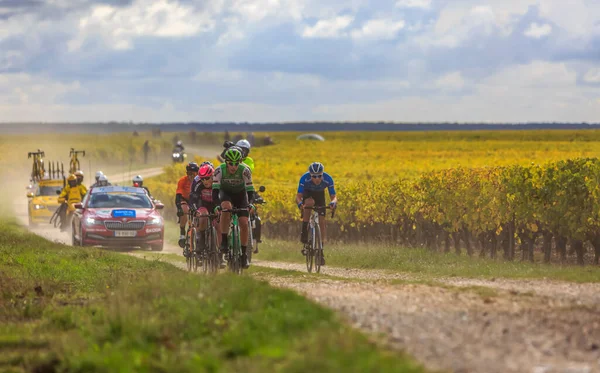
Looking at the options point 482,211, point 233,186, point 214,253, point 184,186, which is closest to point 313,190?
point 184,186

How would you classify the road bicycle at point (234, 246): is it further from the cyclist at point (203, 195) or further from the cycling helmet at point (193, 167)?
the cycling helmet at point (193, 167)

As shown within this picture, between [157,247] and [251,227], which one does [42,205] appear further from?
[251,227]

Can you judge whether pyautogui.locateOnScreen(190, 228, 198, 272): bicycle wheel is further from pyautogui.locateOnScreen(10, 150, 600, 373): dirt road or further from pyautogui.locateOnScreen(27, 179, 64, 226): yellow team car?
pyautogui.locateOnScreen(27, 179, 64, 226): yellow team car

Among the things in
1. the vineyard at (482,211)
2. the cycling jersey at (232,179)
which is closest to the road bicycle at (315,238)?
the cycling jersey at (232,179)

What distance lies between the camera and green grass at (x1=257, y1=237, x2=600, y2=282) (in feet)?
57.8

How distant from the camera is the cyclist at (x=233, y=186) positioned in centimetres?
1580

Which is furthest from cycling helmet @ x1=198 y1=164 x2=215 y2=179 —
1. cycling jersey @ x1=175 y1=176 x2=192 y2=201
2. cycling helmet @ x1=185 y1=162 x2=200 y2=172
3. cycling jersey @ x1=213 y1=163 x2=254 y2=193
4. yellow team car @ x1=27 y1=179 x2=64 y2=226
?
yellow team car @ x1=27 y1=179 x2=64 y2=226

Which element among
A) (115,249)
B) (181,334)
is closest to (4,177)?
(115,249)

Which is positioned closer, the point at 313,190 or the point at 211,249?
the point at 211,249

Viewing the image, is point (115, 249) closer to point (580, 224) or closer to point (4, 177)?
point (580, 224)

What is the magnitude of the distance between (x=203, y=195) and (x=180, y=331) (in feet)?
24.4

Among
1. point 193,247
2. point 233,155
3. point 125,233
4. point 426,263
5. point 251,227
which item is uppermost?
point 233,155

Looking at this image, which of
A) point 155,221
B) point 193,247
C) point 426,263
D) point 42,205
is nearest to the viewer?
point 193,247

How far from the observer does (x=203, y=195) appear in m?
18.0
